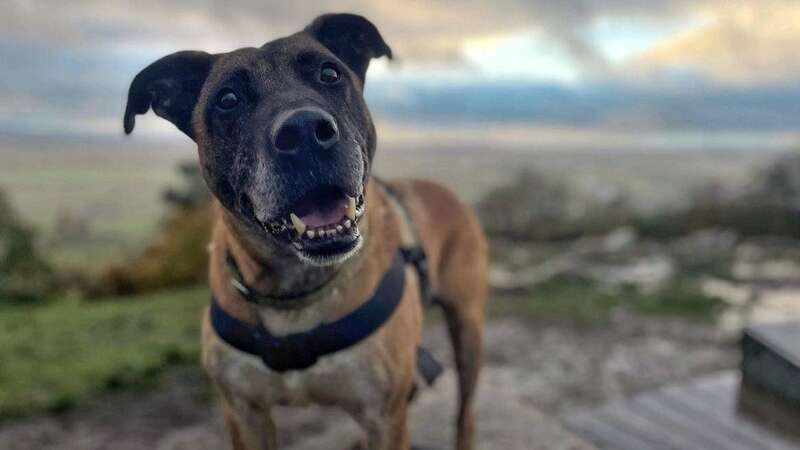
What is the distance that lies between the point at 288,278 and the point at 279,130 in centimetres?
62

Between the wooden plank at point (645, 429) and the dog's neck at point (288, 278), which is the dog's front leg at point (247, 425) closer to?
the dog's neck at point (288, 278)

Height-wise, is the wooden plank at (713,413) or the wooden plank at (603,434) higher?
the wooden plank at (713,413)

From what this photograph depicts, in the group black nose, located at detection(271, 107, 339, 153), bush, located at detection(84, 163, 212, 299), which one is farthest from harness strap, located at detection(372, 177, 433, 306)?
bush, located at detection(84, 163, 212, 299)

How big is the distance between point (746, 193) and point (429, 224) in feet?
22.6

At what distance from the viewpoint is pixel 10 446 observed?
4238 millimetres

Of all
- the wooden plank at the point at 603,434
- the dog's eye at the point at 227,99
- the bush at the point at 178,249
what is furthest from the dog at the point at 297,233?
the bush at the point at 178,249

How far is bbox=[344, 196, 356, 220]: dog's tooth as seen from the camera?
2141 mm

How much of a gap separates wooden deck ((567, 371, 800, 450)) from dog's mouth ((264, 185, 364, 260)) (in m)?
2.25

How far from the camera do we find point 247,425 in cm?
263

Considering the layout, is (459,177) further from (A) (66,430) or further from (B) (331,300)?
(B) (331,300)

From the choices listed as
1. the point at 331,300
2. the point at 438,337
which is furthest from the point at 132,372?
the point at 331,300

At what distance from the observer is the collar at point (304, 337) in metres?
2.40

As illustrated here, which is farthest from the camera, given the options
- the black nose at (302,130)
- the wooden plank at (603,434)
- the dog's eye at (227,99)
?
the wooden plank at (603,434)

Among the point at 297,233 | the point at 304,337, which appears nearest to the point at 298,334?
the point at 304,337
